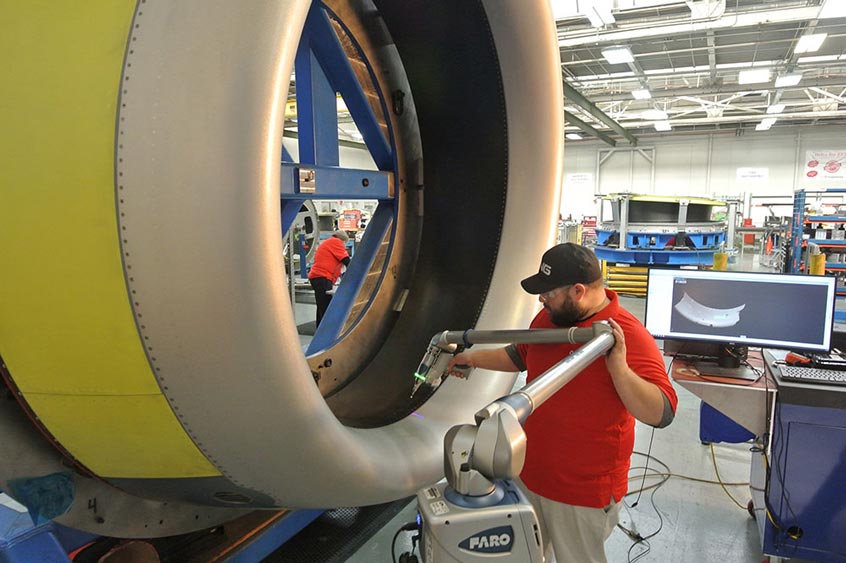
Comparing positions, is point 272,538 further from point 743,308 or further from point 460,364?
point 743,308

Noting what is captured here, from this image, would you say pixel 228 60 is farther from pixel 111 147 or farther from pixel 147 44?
pixel 111 147

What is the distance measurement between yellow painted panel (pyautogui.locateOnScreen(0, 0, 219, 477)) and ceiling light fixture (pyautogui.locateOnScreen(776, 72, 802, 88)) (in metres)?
13.0

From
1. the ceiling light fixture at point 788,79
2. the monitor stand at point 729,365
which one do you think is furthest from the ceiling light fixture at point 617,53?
the monitor stand at point 729,365

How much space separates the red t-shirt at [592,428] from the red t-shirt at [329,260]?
534 cm

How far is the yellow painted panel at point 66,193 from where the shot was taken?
114 cm

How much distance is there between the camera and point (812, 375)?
2.46 metres

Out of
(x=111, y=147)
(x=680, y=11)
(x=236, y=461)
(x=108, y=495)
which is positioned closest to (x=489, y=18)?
(x=111, y=147)

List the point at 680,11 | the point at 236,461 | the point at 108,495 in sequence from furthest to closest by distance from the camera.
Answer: the point at 680,11
the point at 108,495
the point at 236,461

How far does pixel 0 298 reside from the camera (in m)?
1.24

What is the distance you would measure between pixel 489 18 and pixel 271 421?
1.87 m

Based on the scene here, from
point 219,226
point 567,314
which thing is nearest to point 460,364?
point 567,314

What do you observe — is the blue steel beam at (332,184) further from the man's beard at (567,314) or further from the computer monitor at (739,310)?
the computer monitor at (739,310)

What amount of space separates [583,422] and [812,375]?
1.31 meters

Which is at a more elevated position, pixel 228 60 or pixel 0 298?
pixel 228 60
